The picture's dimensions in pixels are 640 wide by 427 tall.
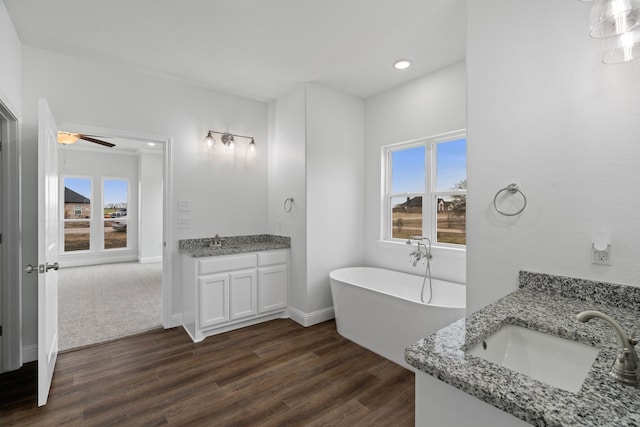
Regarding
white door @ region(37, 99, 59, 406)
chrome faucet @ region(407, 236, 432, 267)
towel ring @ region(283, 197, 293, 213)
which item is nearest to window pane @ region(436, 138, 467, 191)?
chrome faucet @ region(407, 236, 432, 267)

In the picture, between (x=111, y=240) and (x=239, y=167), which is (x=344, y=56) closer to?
(x=239, y=167)

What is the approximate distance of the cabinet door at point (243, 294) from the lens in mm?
3297

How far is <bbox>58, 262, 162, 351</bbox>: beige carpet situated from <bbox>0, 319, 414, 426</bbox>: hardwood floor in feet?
1.13

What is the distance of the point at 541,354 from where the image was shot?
3.87 feet

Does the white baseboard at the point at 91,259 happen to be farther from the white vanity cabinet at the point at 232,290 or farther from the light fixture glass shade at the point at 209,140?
the light fixture glass shade at the point at 209,140

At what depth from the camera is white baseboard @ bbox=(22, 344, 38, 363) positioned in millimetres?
2613

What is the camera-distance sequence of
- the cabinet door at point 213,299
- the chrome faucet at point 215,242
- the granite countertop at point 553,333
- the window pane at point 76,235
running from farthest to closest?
the window pane at point 76,235 < the chrome faucet at point 215,242 < the cabinet door at point 213,299 < the granite countertop at point 553,333

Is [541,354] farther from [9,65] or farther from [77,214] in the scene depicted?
[77,214]

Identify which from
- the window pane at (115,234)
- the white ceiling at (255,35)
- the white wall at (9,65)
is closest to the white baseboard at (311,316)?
the white ceiling at (255,35)

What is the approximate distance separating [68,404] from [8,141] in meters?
2.04

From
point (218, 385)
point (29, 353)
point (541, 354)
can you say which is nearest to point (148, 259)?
point (29, 353)

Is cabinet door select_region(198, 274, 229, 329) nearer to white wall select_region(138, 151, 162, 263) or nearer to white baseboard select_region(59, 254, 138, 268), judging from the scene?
white wall select_region(138, 151, 162, 263)

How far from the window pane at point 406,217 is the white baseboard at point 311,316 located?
1.22m

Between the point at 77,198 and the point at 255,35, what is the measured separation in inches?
262
